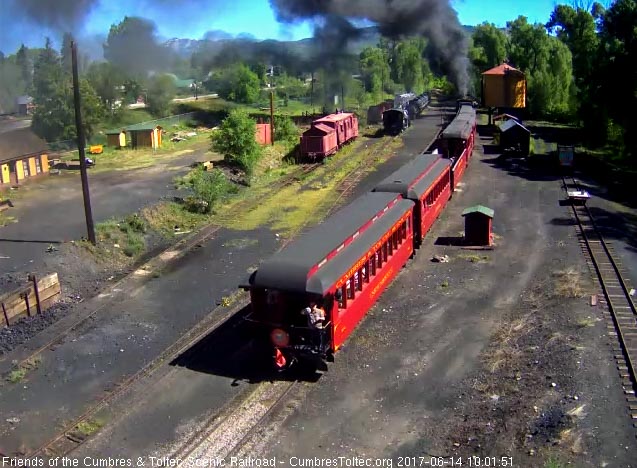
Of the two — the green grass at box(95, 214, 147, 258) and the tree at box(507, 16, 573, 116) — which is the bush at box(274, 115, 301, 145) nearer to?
the green grass at box(95, 214, 147, 258)

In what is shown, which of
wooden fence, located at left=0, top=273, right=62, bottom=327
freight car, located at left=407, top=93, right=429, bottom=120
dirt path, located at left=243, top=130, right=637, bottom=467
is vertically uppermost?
freight car, located at left=407, top=93, right=429, bottom=120

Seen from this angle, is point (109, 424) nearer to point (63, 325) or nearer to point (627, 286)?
point (63, 325)

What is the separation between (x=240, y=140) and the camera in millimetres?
35688

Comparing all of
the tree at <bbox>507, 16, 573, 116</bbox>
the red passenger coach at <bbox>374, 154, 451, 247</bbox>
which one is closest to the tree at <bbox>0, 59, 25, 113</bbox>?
the tree at <bbox>507, 16, 573, 116</bbox>

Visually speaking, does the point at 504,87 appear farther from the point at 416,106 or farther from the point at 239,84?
the point at 239,84

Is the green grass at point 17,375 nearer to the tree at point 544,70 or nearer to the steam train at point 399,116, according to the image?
the steam train at point 399,116

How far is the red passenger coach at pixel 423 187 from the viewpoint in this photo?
67.7 feet

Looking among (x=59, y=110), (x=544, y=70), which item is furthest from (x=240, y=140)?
(x=544, y=70)

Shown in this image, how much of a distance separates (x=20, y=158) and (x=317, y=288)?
27677 millimetres

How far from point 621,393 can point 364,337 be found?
19.1ft

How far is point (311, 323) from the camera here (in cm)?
1263

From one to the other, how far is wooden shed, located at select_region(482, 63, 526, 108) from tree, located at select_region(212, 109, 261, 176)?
30.0 meters

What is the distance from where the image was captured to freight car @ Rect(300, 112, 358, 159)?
132 feet

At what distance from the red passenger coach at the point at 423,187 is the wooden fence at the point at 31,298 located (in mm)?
10567
